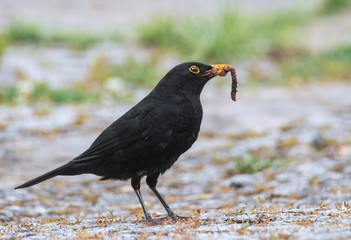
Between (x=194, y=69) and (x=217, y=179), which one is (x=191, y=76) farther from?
(x=217, y=179)

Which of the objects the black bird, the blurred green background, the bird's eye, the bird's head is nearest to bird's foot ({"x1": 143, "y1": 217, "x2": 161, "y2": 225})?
the black bird

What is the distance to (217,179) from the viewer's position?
721 centimetres

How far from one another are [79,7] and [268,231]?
17.0m

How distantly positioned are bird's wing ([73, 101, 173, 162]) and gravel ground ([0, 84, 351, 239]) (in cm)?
51

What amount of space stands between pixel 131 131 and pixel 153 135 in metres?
0.23

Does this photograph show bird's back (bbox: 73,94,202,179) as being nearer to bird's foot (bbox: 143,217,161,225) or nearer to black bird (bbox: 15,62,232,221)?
black bird (bbox: 15,62,232,221)

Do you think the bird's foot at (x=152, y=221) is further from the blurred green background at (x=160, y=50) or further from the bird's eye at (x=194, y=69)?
the blurred green background at (x=160, y=50)

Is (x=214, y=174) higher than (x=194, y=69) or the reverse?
the reverse

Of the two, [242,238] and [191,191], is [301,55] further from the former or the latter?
[242,238]

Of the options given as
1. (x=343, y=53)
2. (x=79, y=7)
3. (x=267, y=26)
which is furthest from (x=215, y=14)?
(x=79, y=7)

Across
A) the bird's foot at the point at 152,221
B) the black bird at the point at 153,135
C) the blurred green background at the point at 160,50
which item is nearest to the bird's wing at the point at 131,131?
the black bird at the point at 153,135

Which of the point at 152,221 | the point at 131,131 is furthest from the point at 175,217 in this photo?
the point at 131,131

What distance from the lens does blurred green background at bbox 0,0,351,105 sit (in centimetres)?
1188

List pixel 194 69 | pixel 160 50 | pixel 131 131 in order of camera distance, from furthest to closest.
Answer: pixel 160 50, pixel 194 69, pixel 131 131
